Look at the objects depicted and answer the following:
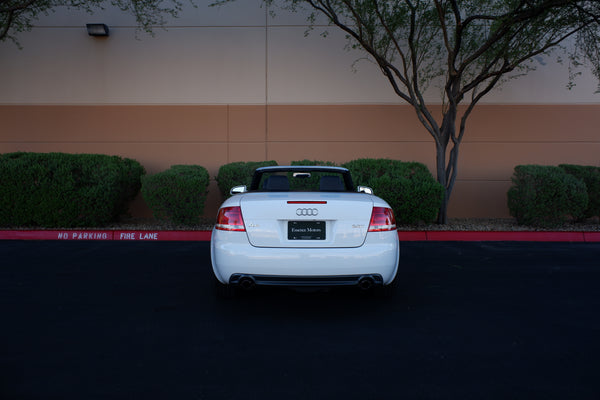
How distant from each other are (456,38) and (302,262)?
293 inches

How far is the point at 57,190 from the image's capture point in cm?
1028

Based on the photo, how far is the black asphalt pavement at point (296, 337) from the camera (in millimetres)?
3006

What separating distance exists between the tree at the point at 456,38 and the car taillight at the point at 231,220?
21.2ft

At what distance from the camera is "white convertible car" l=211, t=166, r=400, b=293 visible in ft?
14.2

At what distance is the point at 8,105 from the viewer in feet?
42.6

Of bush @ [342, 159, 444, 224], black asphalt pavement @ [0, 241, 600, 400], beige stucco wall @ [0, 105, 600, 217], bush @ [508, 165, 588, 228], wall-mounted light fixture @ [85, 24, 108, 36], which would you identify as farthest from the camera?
beige stucco wall @ [0, 105, 600, 217]

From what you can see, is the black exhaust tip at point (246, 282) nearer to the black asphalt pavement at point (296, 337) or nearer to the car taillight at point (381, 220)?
the black asphalt pavement at point (296, 337)

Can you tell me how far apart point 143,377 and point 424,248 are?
6.52m

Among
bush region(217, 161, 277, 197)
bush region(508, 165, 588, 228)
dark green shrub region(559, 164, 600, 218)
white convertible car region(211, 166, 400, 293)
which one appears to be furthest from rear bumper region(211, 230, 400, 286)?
dark green shrub region(559, 164, 600, 218)

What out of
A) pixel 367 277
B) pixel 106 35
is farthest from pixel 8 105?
pixel 367 277

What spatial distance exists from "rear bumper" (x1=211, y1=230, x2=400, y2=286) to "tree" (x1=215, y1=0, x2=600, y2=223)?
607 cm

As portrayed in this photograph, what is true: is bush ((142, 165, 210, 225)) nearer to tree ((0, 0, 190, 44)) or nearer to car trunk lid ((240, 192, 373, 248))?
tree ((0, 0, 190, 44))

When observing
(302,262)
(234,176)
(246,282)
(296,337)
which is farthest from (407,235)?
(296,337)

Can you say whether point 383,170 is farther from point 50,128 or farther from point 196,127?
point 50,128
